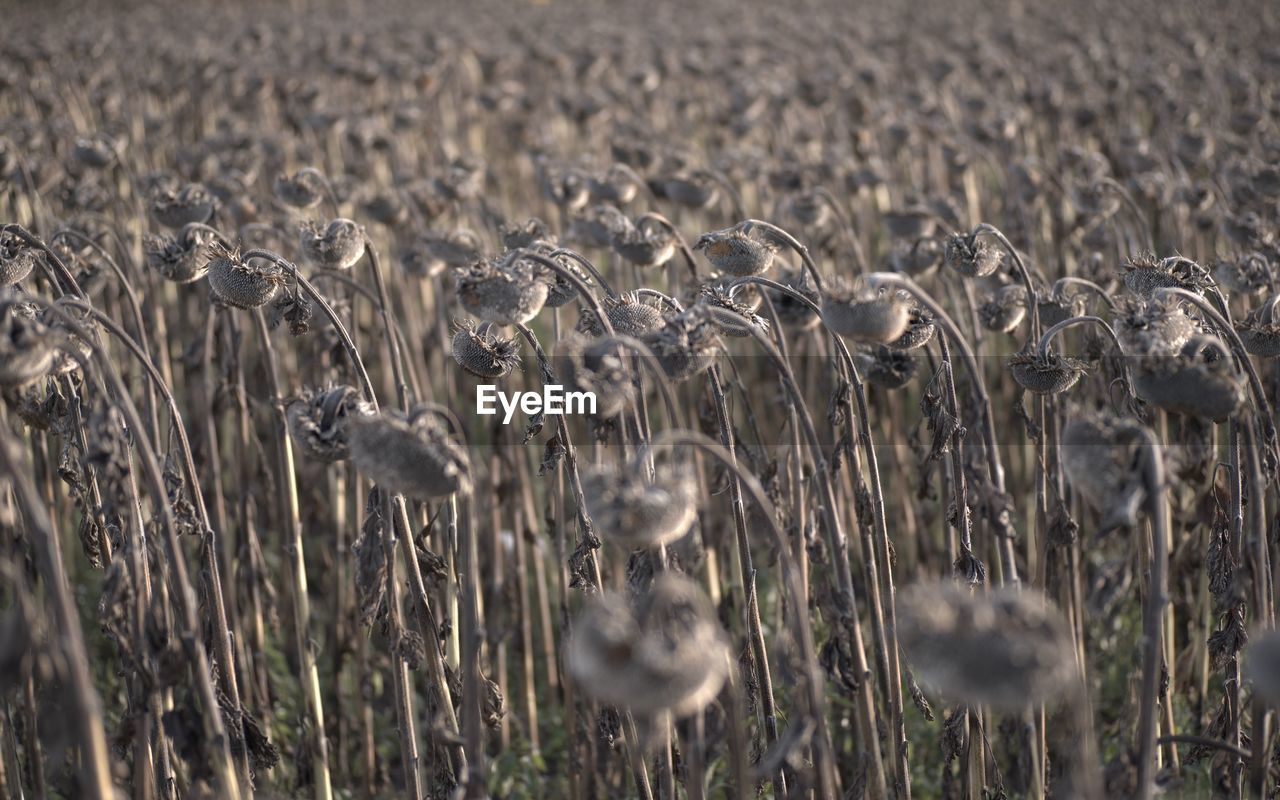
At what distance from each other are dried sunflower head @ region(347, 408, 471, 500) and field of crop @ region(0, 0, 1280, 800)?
0.04 ft

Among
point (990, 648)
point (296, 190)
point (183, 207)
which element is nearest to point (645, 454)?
point (990, 648)

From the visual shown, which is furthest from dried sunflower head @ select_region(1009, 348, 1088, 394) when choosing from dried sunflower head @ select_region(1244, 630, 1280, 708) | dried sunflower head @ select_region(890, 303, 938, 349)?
dried sunflower head @ select_region(1244, 630, 1280, 708)

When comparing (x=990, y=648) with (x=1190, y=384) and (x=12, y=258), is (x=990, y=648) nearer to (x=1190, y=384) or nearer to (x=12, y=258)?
(x=1190, y=384)

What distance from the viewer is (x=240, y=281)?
2846mm

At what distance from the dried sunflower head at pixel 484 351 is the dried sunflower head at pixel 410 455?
0.62 metres

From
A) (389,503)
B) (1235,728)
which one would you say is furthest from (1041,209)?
(389,503)

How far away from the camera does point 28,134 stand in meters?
6.57

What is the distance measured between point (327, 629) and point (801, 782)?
3.20 m

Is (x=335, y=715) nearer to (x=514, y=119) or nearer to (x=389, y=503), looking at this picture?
(x=389, y=503)

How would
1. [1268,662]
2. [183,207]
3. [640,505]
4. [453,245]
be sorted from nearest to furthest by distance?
[1268,662]
[640,505]
[183,207]
[453,245]

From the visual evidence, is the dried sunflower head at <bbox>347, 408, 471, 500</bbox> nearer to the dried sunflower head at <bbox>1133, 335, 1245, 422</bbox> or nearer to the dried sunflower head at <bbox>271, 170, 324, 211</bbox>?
the dried sunflower head at <bbox>1133, 335, 1245, 422</bbox>

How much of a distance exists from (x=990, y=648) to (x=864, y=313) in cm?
86

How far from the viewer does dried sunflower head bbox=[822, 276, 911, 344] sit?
90.8 inches

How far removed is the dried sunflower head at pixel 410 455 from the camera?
2.07m
